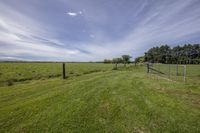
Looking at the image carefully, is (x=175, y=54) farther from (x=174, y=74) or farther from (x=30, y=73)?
(x=30, y=73)

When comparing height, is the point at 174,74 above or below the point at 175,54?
below

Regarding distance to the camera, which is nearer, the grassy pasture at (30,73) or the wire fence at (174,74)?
the wire fence at (174,74)

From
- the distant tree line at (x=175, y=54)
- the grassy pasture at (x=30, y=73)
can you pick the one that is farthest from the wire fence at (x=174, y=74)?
the distant tree line at (x=175, y=54)

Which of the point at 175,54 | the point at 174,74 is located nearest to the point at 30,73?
the point at 174,74

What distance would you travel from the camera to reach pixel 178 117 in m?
4.24

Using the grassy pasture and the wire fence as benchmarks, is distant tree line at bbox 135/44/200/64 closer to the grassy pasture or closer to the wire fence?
the wire fence

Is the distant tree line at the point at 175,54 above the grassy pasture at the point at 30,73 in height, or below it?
above

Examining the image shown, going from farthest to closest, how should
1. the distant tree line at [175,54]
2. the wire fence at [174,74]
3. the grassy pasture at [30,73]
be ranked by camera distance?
the distant tree line at [175,54] → the grassy pasture at [30,73] → the wire fence at [174,74]

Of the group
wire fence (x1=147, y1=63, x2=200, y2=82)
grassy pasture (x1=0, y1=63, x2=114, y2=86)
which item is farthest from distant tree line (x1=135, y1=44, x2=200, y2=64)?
grassy pasture (x1=0, y1=63, x2=114, y2=86)

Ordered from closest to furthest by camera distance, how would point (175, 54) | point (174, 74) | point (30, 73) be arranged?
point (30, 73) < point (174, 74) < point (175, 54)

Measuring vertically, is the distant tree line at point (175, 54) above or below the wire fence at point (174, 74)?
above

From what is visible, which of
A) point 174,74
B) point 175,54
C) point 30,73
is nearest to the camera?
point 30,73

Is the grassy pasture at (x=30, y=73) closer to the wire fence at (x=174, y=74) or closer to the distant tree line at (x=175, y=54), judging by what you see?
the wire fence at (x=174, y=74)

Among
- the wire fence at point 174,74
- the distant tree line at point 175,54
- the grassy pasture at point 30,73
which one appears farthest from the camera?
the distant tree line at point 175,54
